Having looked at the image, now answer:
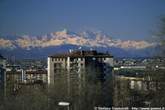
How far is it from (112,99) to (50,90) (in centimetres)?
211

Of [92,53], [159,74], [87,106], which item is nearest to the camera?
[159,74]

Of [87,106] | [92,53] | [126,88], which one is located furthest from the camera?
[92,53]

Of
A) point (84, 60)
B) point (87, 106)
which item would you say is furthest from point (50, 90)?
point (84, 60)

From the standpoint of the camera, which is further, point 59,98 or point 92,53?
point 92,53

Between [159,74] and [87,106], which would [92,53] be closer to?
[87,106]

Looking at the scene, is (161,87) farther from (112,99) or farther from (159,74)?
(112,99)

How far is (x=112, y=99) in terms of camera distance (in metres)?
12.8

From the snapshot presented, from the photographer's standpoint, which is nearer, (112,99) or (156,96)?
(156,96)

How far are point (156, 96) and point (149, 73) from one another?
73 cm

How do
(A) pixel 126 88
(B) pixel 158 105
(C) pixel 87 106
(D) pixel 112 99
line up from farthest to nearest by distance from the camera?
(A) pixel 126 88
(D) pixel 112 99
(C) pixel 87 106
(B) pixel 158 105

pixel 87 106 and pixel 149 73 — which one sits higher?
pixel 149 73

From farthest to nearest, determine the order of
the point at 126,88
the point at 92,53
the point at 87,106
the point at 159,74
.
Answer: the point at 92,53
the point at 126,88
the point at 87,106
the point at 159,74

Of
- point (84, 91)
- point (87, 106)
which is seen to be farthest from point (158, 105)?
point (84, 91)

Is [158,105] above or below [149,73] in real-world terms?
below
